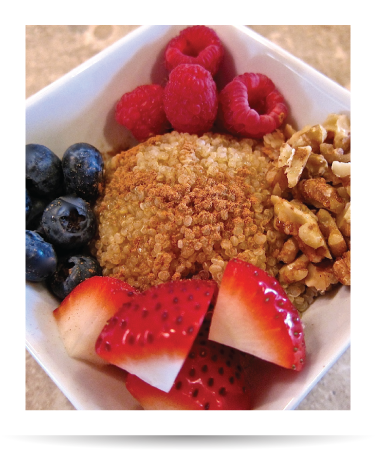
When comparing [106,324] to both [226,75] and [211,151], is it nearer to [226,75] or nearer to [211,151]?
[211,151]

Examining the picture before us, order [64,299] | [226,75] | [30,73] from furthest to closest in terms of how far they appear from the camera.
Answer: [30,73], [226,75], [64,299]

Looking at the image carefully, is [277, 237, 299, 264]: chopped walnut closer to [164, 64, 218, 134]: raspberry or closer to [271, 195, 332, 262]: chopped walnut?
[271, 195, 332, 262]: chopped walnut

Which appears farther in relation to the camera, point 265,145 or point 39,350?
point 265,145

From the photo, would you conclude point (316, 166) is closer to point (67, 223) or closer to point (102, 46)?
point (67, 223)

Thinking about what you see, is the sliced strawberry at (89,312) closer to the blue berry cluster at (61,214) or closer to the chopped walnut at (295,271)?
the blue berry cluster at (61,214)

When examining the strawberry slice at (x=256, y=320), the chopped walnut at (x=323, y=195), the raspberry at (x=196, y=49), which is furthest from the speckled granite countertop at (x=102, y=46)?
the strawberry slice at (x=256, y=320)

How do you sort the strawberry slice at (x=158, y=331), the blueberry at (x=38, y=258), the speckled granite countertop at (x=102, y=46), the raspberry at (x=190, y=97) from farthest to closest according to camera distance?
the speckled granite countertop at (x=102, y=46) < the raspberry at (x=190, y=97) < the blueberry at (x=38, y=258) < the strawberry slice at (x=158, y=331)
